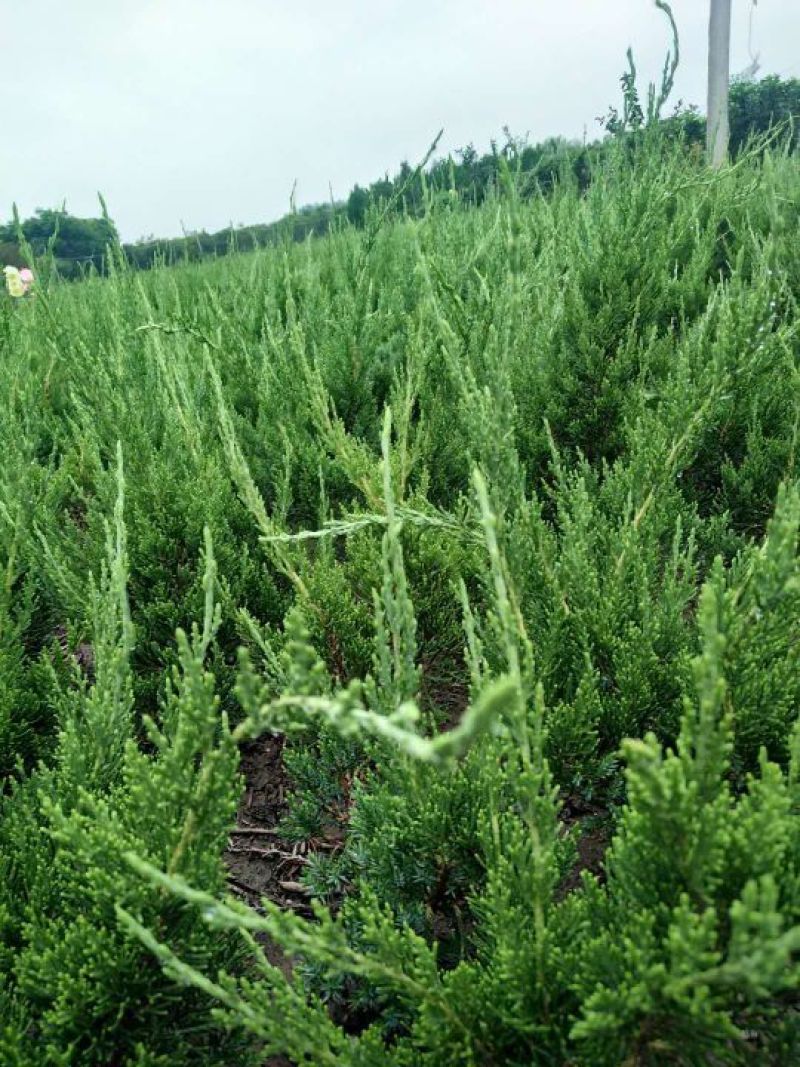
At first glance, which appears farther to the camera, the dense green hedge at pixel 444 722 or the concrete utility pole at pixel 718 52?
the concrete utility pole at pixel 718 52

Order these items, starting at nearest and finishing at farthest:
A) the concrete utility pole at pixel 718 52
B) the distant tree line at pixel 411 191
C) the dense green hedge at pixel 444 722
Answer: the dense green hedge at pixel 444 722 → the distant tree line at pixel 411 191 → the concrete utility pole at pixel 718 52

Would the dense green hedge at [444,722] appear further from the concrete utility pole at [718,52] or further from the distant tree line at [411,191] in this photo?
the concrete utility pole at [718,52]

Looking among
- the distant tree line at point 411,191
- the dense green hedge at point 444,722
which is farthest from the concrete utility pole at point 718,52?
the dense green hedge at point 444,722

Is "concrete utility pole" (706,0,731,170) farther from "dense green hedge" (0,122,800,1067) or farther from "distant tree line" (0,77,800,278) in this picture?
"dense green hedge" (0,122,800,1067)

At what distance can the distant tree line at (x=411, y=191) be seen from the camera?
338 cm

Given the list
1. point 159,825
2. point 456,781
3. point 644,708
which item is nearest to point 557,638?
point 644,708

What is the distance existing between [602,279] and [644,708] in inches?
90.3

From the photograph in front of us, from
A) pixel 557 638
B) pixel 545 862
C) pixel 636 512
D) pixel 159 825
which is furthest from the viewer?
pixel 636 512

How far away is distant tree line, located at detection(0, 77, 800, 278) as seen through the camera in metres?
3.38

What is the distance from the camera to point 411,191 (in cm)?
858

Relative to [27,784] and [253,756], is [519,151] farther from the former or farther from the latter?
[27,784]

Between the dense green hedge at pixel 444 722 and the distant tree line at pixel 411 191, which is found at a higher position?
the distant tree line at pixel 411 191

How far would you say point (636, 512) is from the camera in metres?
2.02

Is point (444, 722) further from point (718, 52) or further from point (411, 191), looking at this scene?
point (718, 52)
